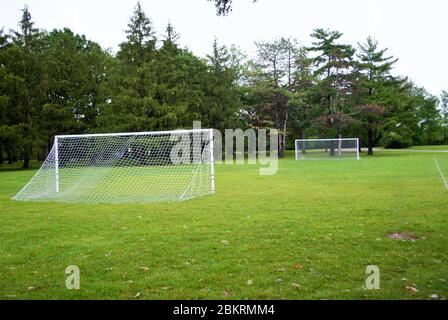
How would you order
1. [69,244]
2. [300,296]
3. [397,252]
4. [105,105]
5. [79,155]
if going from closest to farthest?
[300,296] → [397,252] → [69,244] → [79,155] → [105,105]

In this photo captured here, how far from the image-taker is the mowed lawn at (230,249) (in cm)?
433

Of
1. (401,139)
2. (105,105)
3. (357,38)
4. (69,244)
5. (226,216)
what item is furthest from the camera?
(357,38)

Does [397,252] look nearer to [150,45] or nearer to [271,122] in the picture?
[150,45]

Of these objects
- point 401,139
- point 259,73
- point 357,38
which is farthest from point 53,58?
point 401,139

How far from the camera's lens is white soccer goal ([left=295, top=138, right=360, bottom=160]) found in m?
37.1

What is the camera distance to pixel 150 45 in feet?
117

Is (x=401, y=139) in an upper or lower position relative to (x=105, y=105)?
lower

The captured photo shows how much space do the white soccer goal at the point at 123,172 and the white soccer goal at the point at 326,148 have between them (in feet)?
43.4

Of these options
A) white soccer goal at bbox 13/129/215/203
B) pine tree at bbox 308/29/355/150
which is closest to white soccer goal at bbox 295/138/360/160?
pine tree at bbox 308/29/355/150

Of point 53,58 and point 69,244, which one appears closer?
point 69,244

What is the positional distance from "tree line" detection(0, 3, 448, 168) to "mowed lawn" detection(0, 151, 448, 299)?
81.7ft

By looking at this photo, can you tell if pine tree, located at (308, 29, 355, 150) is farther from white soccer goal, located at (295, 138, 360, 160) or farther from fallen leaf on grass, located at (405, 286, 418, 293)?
fallen leaf on grass, located at (405, 286, 418, 293)
